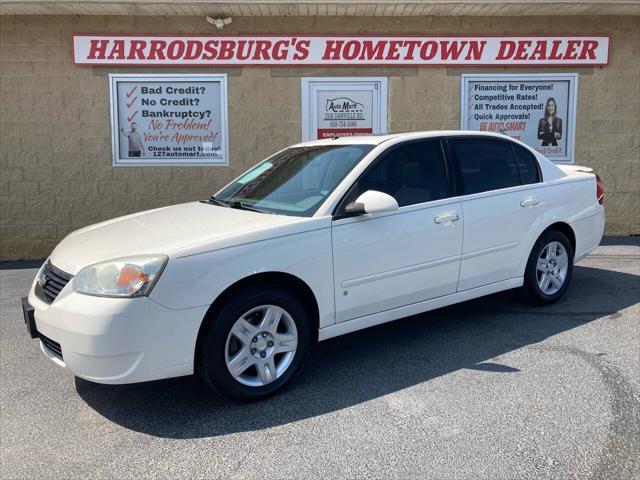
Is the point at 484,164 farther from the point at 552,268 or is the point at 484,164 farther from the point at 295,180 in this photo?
the point at 295,180

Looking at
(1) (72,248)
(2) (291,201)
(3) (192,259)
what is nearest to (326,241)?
(2) (291,201)

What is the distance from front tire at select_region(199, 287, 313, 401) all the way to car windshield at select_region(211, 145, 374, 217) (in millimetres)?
688

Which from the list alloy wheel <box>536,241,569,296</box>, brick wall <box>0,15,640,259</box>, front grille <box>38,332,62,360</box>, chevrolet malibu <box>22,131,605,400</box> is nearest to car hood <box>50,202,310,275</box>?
chevrolet malibu <box>22,131,605,400</box>

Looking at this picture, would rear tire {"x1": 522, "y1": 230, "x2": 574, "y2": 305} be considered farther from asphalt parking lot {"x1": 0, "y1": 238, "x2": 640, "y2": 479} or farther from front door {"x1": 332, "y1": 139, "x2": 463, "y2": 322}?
front door {"x1": 332, "y1": 139, "x2": 463, "y2": 322}

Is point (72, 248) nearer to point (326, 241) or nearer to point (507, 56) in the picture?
point (326, 241)

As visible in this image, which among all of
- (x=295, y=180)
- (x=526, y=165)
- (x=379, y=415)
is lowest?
(x=379, y=415)

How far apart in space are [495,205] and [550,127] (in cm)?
506

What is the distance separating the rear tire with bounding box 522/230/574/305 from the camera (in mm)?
5415

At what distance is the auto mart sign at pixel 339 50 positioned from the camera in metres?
8.74

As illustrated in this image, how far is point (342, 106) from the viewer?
907 cm

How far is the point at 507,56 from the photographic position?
9062 mm

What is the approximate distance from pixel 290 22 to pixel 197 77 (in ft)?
5.14

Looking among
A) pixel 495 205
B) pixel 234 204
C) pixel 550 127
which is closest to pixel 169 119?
pixel 234 204

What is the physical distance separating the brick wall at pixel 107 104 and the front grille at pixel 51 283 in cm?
514
